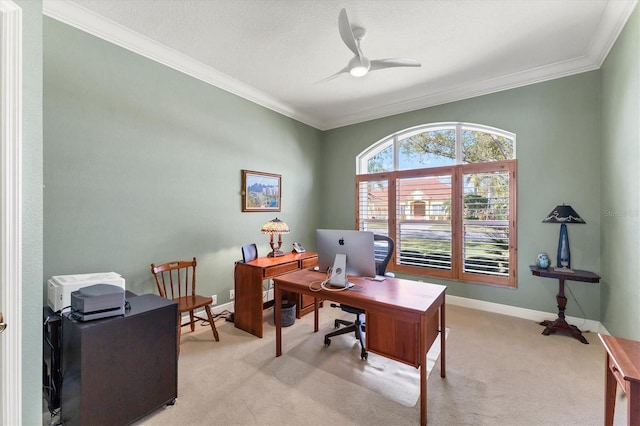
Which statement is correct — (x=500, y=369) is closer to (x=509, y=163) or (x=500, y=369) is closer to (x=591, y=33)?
Answer: (x=509, y=163)

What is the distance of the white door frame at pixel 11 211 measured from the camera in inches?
47.7

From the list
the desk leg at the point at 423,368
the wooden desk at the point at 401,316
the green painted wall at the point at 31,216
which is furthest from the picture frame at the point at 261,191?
the desk leg at the point at 423,368

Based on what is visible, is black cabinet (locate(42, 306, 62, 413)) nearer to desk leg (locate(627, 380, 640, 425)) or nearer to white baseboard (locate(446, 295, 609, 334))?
desk leg (locate(627, 380, 640, 425))

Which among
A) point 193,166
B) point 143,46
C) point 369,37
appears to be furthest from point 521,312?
point 143,46

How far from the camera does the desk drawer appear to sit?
2.91m

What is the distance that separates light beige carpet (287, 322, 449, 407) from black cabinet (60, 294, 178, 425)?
110 centimetres

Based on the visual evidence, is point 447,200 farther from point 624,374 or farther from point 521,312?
point 624,374

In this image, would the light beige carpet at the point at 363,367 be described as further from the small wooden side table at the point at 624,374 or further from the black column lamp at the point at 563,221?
the black column lamp at the point at 563,221

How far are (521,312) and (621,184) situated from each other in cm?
179

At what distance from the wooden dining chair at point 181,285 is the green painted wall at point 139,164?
0.45 feet

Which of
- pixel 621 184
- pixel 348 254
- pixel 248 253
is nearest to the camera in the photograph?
pixel 348 254

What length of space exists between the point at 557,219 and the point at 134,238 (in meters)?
4.51

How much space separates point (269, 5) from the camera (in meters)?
2.19

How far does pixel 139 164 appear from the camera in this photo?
2684 millimetres
